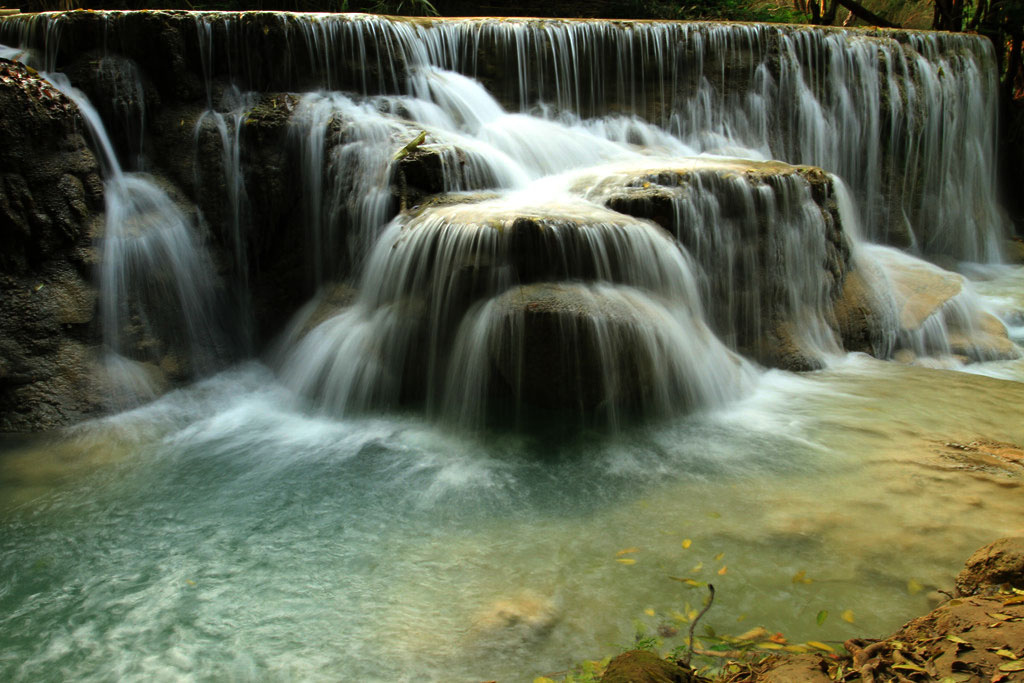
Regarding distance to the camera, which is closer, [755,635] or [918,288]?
[755,635]

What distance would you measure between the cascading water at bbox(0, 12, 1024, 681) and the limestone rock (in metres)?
0.26

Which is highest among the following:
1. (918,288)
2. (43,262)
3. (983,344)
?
(43,262)

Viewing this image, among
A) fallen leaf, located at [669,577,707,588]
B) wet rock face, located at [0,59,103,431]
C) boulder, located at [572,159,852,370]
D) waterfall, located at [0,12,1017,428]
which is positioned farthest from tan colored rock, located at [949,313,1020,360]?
wet rock face, located at [0,59,103,431]

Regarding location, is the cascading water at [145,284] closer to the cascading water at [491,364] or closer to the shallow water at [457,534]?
the cascading water at [491,364]

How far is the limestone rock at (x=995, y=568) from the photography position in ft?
8.95

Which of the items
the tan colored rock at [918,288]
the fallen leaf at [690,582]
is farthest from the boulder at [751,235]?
the fallen leaf at [690,582]

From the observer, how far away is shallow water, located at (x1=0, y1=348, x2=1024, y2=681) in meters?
3.02

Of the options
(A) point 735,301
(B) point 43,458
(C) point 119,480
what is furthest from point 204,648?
(A) point 735,301

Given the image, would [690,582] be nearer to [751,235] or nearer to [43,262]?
[751,235]

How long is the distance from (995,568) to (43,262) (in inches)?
262

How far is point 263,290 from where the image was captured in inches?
283

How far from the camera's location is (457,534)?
152 inches

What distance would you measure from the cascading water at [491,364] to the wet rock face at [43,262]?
0.25 meters

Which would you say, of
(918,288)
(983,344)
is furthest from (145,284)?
(983,344)
